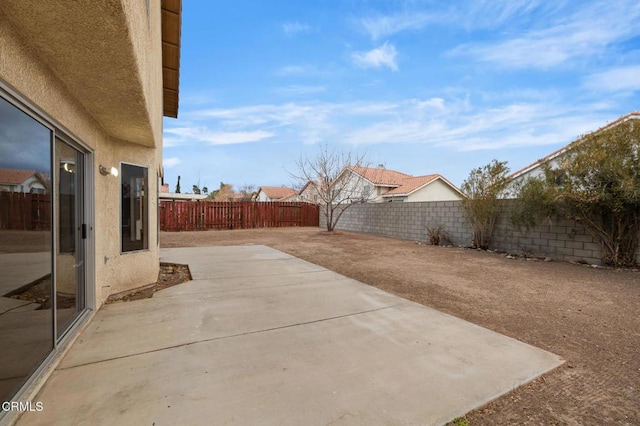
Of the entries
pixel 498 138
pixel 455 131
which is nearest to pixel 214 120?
pixel 455 131

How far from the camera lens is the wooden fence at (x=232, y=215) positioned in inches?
703

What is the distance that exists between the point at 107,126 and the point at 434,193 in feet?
83.4

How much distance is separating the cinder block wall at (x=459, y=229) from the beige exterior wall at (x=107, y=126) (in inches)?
413

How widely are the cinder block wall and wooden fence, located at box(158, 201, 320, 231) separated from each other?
11.4 feet

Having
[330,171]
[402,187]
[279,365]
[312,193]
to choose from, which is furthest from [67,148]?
[402,187]

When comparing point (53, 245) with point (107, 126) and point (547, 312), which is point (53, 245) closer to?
point (107, 126)

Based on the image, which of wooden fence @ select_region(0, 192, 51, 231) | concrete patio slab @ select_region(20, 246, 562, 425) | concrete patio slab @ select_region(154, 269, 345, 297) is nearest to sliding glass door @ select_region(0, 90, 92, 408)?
wooden fence @ select_region(0, 192, 51, 231)

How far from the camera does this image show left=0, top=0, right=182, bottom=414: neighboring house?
1.89m

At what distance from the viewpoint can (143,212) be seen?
204 inches

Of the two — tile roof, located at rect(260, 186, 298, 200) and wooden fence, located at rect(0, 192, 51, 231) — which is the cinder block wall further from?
tile roof, located at rect(260, 186, 298, 200)

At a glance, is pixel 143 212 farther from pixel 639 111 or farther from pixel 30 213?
pixel 639 111

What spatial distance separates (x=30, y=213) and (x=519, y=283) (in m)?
7.61

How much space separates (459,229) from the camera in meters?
11.9

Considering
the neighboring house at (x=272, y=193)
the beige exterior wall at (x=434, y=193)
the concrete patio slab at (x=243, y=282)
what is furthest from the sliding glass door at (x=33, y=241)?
the neighboring house at (x=272, y=193)
